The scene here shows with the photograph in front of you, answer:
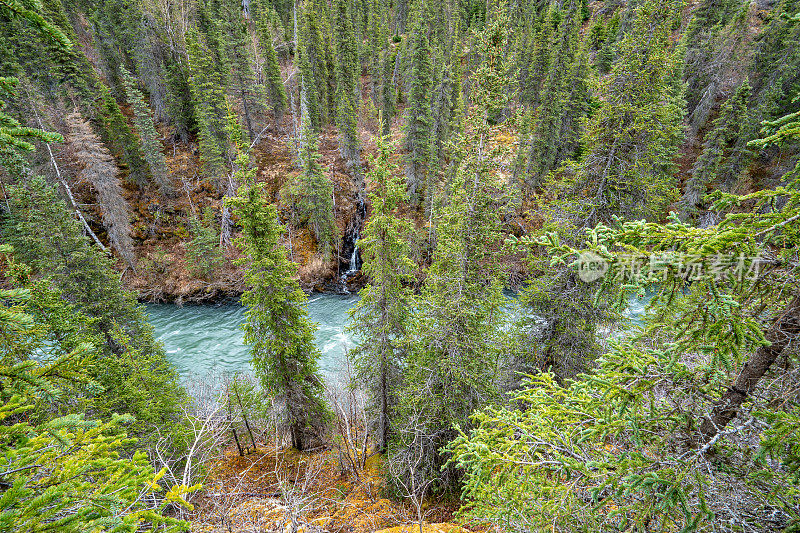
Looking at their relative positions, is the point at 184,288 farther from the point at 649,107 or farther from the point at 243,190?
the point at 649,107

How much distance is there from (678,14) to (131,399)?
19000mm

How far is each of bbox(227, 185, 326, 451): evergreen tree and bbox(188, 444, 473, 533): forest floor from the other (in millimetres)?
1709

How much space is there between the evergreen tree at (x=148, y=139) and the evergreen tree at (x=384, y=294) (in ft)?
98.7

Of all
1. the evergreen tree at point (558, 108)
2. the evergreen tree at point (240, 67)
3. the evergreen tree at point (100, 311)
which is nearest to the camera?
the evergreen tree at point (100, 311)

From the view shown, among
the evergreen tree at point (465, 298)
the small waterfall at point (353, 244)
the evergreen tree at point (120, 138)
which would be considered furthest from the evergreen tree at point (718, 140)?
the evergreen tree at point (120, 138)

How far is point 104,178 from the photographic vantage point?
1000 inches

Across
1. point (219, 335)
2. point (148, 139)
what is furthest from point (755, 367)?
point (148, 139)

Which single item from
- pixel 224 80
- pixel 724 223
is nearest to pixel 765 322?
pixel 724 223

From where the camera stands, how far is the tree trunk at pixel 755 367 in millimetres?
3201

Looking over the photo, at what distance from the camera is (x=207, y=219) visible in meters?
31.1

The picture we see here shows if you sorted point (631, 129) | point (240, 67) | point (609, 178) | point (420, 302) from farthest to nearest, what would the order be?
1. point (240, 67)
2. point (420, 302)
3. point (609, 178)
4. point (631, 129)

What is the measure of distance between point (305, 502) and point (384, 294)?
21.2 ft

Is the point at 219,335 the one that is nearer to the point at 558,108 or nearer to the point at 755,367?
the point at 755,367

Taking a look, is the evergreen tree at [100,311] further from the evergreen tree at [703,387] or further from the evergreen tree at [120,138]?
the evergreen tree at [120,138]
